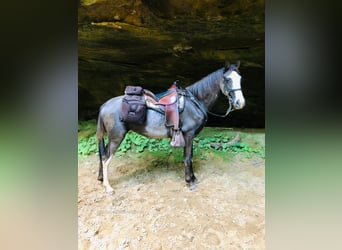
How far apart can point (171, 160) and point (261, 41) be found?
0.91 metres

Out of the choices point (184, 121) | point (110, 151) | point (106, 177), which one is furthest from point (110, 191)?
point (184, 121)

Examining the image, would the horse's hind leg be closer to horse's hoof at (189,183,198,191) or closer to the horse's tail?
the horse's tail

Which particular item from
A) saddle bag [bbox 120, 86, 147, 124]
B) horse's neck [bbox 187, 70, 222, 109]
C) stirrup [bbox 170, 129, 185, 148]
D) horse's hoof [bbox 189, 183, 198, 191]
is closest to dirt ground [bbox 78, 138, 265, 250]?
horse's hoof [bbox 189, 183, 198, 191]

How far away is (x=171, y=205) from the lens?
1.60 m

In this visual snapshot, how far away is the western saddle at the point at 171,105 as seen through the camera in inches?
63.7

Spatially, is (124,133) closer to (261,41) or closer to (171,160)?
(171,160)

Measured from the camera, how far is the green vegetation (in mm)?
1574

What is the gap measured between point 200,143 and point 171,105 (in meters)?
0.30

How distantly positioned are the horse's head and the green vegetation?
184mm

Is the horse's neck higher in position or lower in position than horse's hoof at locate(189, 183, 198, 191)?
higher

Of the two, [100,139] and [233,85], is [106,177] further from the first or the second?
[233,85]

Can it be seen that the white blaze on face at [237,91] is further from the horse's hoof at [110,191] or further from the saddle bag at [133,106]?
the horse's hoof at [110,191]

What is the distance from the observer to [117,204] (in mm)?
1617
